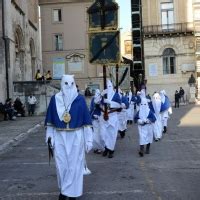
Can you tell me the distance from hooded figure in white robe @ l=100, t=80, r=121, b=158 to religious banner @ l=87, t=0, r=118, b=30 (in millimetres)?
1756

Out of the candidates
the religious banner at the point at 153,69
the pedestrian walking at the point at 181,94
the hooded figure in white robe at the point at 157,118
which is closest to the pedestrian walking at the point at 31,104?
the hooded figure in white robe at the point at 157,118

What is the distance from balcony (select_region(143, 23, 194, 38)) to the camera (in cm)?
5228

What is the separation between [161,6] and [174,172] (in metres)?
Answer: 45.6

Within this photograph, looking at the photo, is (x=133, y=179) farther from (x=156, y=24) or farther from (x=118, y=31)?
(x=156, y=24)

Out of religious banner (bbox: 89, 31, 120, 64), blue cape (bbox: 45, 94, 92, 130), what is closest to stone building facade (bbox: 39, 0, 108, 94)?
religious banner (bbox: 89, 31, 120, 64)

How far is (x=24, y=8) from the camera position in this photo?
38156 millimetres

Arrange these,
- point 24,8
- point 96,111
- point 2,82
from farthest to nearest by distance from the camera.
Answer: point 24,8 < point 2,82 < point 96,111

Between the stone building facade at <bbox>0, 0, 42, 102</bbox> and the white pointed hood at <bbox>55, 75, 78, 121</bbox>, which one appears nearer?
the white pointed hood at <bbox>55, 75, 78, 121</bbox>

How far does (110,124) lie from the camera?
42.9 ft

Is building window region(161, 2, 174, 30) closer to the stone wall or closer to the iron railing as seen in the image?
the iron railing

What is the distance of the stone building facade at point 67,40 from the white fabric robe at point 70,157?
46827 mm

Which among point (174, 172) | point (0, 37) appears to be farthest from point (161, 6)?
point (174, 172)

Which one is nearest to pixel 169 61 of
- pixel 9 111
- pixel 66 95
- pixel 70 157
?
pixel 9 111

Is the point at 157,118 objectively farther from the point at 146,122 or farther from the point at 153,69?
the point at 153,69
